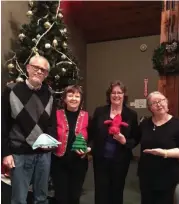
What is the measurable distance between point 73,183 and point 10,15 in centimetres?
250

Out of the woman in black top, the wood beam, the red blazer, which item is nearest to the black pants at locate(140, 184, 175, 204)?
the woman in black top

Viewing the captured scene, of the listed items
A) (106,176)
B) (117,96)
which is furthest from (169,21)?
(106,176)

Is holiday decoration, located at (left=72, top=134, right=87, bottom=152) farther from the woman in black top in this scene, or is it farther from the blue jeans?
the woman in black top

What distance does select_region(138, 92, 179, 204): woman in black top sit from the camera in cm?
198

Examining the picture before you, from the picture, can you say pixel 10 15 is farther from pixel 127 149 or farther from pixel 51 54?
pixel 127 149

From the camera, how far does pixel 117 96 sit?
7.24 ft

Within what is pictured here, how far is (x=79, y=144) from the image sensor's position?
2.03 metres

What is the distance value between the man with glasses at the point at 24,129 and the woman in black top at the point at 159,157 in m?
0.70

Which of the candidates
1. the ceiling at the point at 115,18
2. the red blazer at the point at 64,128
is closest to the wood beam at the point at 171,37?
the ceiling at the point at 115,18

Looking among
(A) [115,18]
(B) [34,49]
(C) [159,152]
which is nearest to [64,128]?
(C) [159,152]

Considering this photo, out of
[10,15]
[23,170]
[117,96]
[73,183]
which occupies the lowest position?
[73,183]

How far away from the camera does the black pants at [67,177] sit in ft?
6.77

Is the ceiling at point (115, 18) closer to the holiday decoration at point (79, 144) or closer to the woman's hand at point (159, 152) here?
the holiday decoration at point (79, 144)

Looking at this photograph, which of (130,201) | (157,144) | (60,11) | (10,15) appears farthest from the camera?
(10,15)
